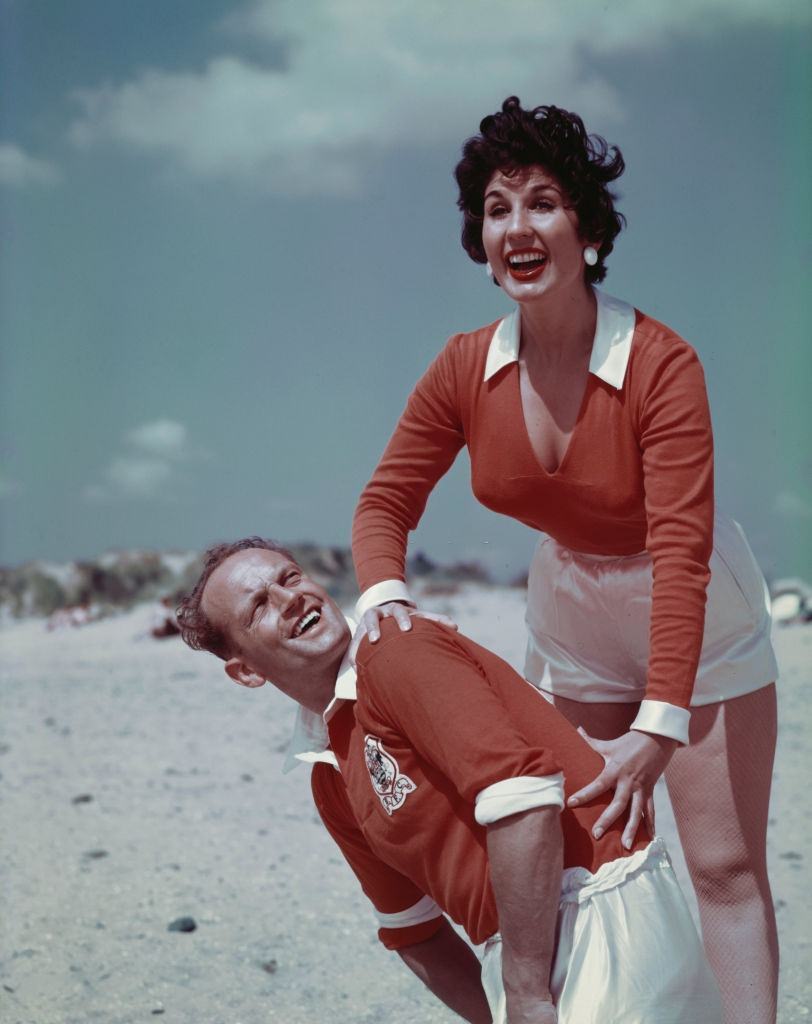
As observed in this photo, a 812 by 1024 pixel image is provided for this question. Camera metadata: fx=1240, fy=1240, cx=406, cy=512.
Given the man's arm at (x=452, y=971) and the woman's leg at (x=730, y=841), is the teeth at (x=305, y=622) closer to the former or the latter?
the man's arm at (x=452, y=971)

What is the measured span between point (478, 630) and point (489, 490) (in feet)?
23.2

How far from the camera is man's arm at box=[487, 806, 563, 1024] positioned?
71.3 inches

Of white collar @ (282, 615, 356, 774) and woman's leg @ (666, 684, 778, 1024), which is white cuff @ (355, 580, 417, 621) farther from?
woman's leg @ (666, 684, 778, 1024)

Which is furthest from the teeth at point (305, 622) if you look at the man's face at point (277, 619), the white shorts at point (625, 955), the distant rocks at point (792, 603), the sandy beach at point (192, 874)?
the distant rocks at point (792, 603)

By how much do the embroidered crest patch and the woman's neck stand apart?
85cm

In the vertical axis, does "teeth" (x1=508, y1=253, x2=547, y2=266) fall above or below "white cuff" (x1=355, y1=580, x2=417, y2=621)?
above

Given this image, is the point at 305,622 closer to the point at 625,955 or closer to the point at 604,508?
the point at 604,508

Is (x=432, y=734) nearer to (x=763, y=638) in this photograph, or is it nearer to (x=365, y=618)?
(x=365, y=618)

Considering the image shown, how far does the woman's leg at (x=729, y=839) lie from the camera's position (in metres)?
2.48

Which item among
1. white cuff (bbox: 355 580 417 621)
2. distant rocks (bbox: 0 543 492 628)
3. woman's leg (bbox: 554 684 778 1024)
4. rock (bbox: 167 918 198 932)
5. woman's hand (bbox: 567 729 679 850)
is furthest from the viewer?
distant rocks (bbox: 0 543 492 628)

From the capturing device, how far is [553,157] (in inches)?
89.9

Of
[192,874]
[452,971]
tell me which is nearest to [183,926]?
[192,874]

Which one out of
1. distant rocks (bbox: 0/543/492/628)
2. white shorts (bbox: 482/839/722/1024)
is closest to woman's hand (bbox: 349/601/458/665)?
white shorts (bbox: 482/839/722/1024)

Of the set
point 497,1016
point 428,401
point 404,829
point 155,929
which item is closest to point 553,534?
point 428,401
